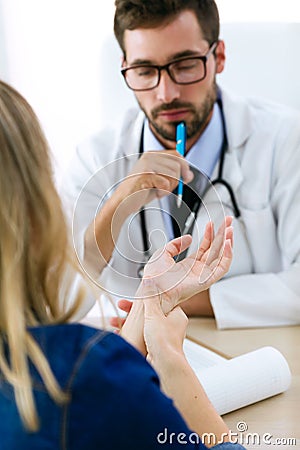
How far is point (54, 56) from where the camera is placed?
96cm

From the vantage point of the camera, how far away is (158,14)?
89cm

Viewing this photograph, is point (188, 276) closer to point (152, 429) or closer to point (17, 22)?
point (152, 429)

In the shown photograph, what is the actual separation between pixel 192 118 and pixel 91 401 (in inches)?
23.9

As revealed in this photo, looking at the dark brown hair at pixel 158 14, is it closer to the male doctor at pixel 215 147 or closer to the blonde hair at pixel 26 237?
the male doctor at pixel 215 147

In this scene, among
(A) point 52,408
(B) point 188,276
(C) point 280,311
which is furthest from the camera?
(C) point 280,311

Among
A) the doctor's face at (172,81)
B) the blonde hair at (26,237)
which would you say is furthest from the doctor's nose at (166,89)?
the blonde hair at (26,237)

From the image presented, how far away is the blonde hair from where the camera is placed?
42 centimetres

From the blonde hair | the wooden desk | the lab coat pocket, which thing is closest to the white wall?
the lab coat pocket

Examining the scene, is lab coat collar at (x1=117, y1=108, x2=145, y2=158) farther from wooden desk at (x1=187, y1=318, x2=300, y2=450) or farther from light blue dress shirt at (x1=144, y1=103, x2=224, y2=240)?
wooden desk at (x1=187, y1=318, x2=300, y2=450)

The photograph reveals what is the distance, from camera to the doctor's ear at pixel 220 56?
940mm

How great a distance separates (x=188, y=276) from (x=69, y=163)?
→ 0.35m

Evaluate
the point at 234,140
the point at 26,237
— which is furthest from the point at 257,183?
the point at 26,237

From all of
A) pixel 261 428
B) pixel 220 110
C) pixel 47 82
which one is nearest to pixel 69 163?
pixel 47 82

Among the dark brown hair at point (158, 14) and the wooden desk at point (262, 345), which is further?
the dark brown hair at point (158, 14)
